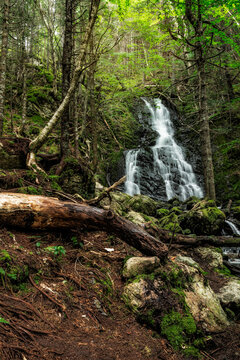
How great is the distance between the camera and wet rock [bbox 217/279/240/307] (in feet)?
12.1

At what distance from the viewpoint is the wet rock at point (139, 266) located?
3169 mm

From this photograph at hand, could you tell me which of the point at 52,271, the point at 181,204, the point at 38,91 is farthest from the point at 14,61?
the point at 52,271

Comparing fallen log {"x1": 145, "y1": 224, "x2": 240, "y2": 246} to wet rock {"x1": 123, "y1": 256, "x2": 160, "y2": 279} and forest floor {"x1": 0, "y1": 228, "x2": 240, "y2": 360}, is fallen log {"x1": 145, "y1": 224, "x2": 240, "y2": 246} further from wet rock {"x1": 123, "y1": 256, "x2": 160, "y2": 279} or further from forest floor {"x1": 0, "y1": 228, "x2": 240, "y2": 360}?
forest floor {"x1": 0, "y1": 228, "x2": 240, "y2": 360}

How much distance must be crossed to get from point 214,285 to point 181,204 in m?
6.46

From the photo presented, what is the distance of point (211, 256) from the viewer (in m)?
5.31

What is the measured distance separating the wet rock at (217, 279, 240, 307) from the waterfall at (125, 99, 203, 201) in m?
7.72

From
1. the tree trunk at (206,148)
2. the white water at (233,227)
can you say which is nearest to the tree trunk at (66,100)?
the tree trunk at (206,148)

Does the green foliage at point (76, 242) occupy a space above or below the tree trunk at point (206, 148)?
below

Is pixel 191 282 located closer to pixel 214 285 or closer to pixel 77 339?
pixel 214 285

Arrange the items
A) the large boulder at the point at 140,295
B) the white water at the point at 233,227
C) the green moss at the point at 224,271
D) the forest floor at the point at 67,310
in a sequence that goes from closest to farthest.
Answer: the forest floor at the point at 67,310, the large boulder at the point at 140,295, the green moss at the point at 224,271, the white water at the point at 233,227

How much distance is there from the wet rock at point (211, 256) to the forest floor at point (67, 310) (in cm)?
197

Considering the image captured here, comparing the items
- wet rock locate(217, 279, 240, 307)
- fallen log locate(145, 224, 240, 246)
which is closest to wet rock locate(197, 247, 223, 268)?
fallen log locate(145, 224, 240, 246)

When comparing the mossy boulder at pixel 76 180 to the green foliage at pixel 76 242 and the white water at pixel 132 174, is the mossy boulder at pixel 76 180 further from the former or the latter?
the white water at pixel 132 174

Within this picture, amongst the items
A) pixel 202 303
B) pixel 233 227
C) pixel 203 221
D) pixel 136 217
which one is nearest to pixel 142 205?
pixel 136 217
